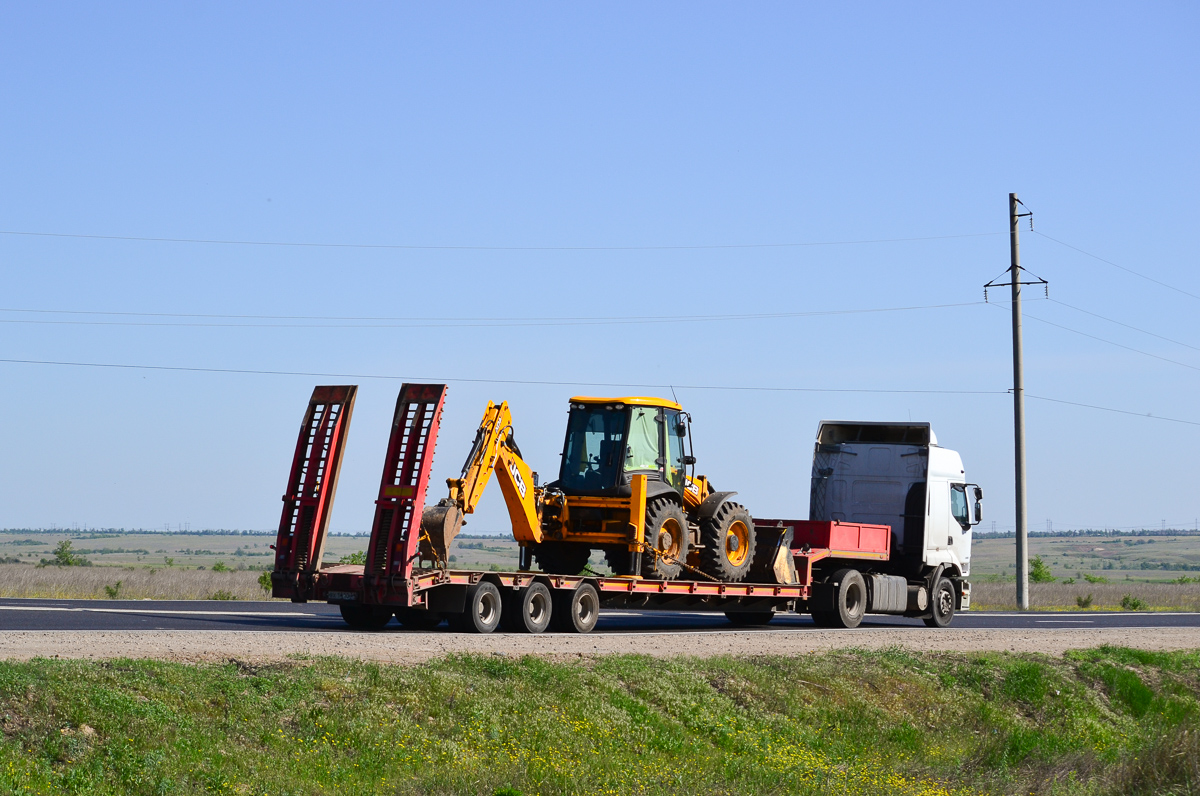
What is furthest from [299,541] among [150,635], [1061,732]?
[1061,732]

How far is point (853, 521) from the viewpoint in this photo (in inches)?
1051

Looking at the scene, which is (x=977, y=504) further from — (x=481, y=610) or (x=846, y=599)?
(x=481, y=610)

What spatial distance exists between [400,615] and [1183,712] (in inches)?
435

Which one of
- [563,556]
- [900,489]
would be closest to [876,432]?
[900,489]

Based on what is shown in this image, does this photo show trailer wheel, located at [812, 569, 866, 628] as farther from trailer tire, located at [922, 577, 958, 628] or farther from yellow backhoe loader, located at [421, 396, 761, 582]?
yellow backhoe loader, located at [421, 396, 761, 582]

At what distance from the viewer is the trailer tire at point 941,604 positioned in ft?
86.7

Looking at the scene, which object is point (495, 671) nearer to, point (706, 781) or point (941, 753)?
point (706, 781)

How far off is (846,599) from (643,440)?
621 centimetres

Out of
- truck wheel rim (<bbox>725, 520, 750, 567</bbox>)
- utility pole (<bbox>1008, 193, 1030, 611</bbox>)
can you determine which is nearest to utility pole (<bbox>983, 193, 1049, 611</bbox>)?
utility pole (<bbox>1008, 193, 1030, 611</bbox>)

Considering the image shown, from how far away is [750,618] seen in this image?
2600 centimetres

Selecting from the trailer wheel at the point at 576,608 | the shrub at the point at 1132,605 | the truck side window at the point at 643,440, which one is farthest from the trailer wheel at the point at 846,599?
the shrub at the point at 1132,605

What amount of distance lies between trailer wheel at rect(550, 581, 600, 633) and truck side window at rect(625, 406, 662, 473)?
211cm

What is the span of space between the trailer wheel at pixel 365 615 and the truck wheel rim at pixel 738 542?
6.19 metres

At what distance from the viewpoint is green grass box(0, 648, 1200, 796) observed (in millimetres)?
10617
